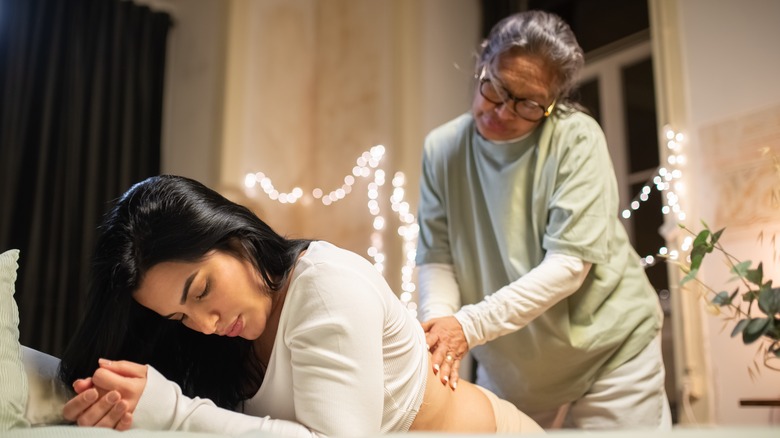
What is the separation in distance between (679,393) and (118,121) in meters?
2.94

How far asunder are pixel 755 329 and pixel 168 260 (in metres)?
0.89

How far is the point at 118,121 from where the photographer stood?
3.90 meters

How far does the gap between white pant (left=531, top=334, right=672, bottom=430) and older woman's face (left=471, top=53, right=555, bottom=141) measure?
56cm

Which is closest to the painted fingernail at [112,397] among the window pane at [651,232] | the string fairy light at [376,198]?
the string fairy light at [376,198]

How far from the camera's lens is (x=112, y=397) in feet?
3.45

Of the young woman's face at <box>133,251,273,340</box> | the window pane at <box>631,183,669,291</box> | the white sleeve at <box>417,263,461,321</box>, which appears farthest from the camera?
the window pane at <box>631,183,669,291</box>

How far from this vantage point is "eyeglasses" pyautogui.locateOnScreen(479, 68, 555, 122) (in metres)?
1.62

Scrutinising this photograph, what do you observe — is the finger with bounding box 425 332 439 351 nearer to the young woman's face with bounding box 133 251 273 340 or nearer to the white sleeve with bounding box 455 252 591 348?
the white sleeve with bounding box 455 252 591 348

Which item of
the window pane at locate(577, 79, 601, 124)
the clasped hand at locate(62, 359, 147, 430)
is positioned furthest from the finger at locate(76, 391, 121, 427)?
the window pane at locate(577, 79, 601, 124)

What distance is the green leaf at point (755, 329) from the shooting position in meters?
1.14

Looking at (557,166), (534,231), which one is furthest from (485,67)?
(534,231)

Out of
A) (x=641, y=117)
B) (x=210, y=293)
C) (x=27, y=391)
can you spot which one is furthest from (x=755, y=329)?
(x=641, y=117)

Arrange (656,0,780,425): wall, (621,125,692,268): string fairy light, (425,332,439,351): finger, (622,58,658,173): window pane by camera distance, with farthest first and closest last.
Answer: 1. (622,58,658,173): window pane
2. (621,125,692,268): string fairy light
3. (656,0,780,425): wall
4. (425,332,439,351): finger

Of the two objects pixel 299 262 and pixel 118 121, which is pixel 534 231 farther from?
pixel 118 121
